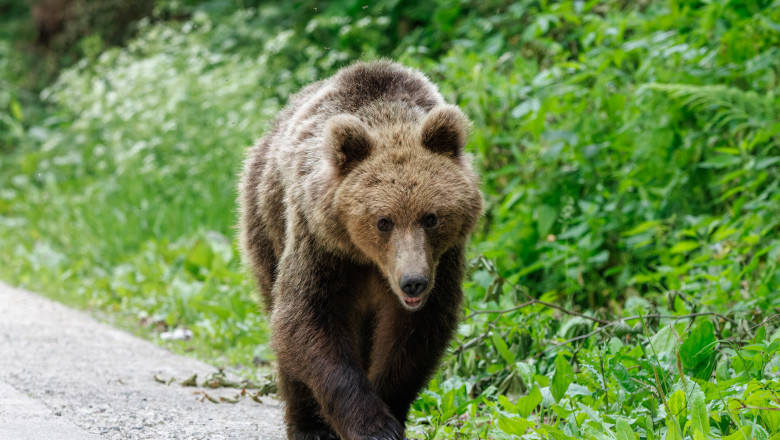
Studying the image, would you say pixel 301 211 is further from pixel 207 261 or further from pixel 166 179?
pixel 166 179

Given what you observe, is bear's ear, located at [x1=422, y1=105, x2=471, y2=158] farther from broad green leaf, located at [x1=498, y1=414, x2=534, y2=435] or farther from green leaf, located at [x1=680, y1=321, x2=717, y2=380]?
green leaf, located at [x1=680, y1=321, x2=717, y2=380]

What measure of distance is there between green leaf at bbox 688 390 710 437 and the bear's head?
1190mm

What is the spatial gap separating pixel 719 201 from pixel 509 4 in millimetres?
4047

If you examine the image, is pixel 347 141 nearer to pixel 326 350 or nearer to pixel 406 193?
pixel 406 193

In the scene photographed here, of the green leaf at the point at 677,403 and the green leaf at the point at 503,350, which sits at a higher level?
the green leaf at the point at 677,403

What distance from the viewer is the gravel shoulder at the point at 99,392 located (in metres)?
4.33

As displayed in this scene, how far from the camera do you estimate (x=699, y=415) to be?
346cm

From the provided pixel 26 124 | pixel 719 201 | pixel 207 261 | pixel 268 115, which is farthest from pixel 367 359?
pixel 26 124

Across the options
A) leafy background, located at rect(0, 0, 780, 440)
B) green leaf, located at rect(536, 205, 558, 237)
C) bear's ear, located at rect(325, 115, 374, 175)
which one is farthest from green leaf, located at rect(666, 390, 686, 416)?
green leaf, located at rect(536, 205, 558, 237)

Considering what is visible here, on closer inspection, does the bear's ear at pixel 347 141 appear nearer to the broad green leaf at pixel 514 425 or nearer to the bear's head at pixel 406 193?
the bear's head at pixel 406 193

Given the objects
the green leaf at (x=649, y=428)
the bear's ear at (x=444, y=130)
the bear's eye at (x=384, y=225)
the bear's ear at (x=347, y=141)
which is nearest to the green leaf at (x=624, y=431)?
the green leaf at (x=649, y=428)

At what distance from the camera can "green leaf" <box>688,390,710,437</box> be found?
3.42 metres

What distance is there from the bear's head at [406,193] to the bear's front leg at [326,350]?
0.28 m

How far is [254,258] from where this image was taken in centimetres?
517
